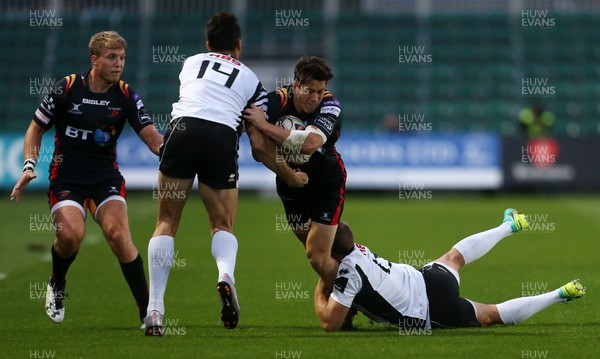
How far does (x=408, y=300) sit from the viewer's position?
860 cm

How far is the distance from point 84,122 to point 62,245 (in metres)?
1.03

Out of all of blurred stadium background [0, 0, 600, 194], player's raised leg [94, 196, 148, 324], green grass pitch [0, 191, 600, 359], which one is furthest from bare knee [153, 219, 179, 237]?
blurred stadium background [0, 0, 600, 194]

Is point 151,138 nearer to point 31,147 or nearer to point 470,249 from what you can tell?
point 31,147

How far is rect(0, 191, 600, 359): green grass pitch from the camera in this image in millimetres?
7750

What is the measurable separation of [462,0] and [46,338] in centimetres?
2588

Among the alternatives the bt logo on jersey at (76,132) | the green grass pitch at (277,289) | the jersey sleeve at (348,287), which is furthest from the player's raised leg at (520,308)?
the bt logo on jersey at (76,132)

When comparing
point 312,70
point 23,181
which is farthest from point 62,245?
point 312,70

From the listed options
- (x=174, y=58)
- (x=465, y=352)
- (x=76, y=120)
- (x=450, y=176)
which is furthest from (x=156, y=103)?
(x=465, y=352)

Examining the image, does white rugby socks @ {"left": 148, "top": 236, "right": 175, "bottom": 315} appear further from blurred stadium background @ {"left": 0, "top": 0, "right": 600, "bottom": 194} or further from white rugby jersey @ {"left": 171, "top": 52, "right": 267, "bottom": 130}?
blurred stadium background @ {"left": 0, "top": 0, "right": 600, "bottom": 194}

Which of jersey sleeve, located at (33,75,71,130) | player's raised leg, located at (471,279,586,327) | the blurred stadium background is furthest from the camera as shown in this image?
the blurred stadium background

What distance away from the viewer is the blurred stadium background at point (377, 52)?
3123 cm

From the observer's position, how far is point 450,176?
27453 mm

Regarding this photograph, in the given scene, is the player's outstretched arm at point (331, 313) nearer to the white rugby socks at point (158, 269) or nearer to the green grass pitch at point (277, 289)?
the green grass pitch at point (277, 289)

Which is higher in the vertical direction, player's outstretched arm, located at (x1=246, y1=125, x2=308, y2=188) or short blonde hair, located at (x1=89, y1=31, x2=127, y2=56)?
short blonde hair, located at (x1=89, y1=31, x2=127, y2=56)
